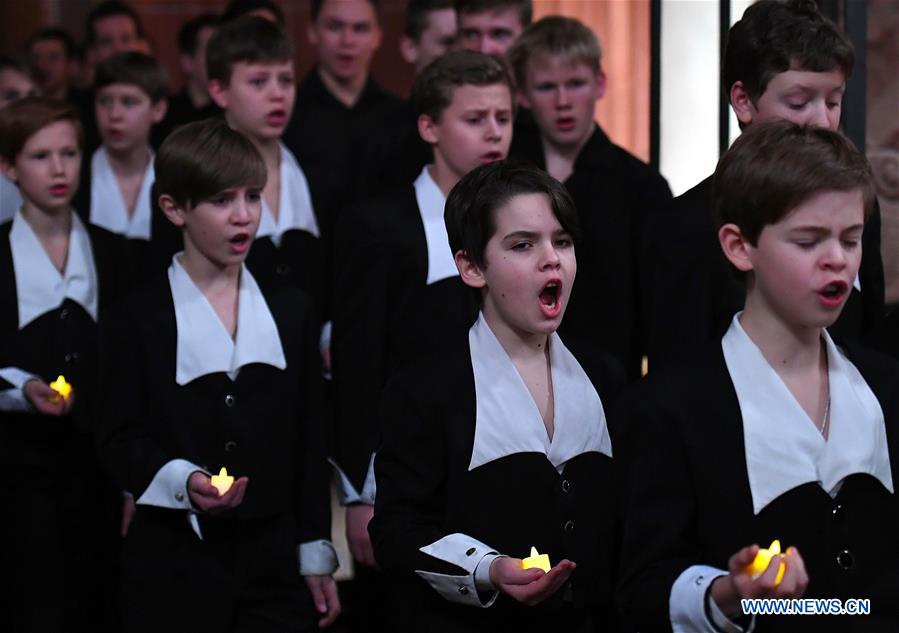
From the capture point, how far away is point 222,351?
131 inches

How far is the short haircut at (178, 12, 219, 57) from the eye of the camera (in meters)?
6.33

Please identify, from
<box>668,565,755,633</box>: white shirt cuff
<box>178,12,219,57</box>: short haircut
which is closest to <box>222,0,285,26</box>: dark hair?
<box>178,12,219,57</box>: short haircut

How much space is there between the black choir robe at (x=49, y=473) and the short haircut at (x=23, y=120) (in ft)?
0.89

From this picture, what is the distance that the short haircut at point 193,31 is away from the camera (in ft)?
20.8

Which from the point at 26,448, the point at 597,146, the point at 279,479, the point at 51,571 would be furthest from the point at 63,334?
the point at 597,146

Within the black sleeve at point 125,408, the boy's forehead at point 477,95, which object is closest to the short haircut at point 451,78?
the boy's forehead at point 477,95

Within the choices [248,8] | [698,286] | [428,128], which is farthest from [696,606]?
[248,8]

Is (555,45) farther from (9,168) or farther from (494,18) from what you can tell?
(9,168)

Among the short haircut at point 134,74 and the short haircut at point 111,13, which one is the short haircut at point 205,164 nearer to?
the short haircut at point 134,74

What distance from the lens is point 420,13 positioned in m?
5.50

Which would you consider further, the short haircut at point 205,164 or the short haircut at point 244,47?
the short haircut at point 244,47

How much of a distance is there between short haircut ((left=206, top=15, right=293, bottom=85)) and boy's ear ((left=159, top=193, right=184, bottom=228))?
107 centimetres

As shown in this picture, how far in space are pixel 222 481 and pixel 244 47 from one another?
72.9 inches

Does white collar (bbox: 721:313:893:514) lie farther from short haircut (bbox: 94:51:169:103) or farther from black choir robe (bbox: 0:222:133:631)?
short haircut (bbox: 94:51:169:103)
